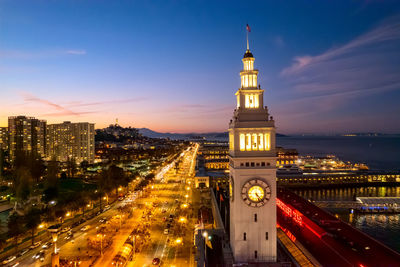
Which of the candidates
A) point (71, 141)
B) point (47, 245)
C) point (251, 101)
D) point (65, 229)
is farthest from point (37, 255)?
point (71, 141)

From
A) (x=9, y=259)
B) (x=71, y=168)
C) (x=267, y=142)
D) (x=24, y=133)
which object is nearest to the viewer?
(x=267, y=142)

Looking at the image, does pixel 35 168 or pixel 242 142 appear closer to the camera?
pixel 242 142

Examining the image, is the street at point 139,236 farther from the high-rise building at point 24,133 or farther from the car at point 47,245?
the high-rise building at point 24,133

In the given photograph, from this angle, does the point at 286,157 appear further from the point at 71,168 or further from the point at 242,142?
the point at 242,142

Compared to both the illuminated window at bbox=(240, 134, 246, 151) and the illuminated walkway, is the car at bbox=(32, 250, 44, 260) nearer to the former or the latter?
the illuminated walkway

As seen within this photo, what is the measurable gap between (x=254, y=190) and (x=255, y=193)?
0.72 feet

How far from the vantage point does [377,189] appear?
8956 cm

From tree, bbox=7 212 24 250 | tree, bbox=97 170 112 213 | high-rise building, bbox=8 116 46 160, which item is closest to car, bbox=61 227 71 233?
tree, bbox=7 212 24 250

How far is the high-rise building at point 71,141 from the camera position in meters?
152

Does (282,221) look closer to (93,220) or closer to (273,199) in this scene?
(273,199)

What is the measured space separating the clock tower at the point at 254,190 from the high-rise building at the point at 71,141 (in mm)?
147645

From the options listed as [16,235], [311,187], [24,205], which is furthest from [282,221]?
[311,187]

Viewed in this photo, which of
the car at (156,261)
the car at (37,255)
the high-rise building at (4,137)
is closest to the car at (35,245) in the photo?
the car at (37,255)

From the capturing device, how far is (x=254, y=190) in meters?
17.9
